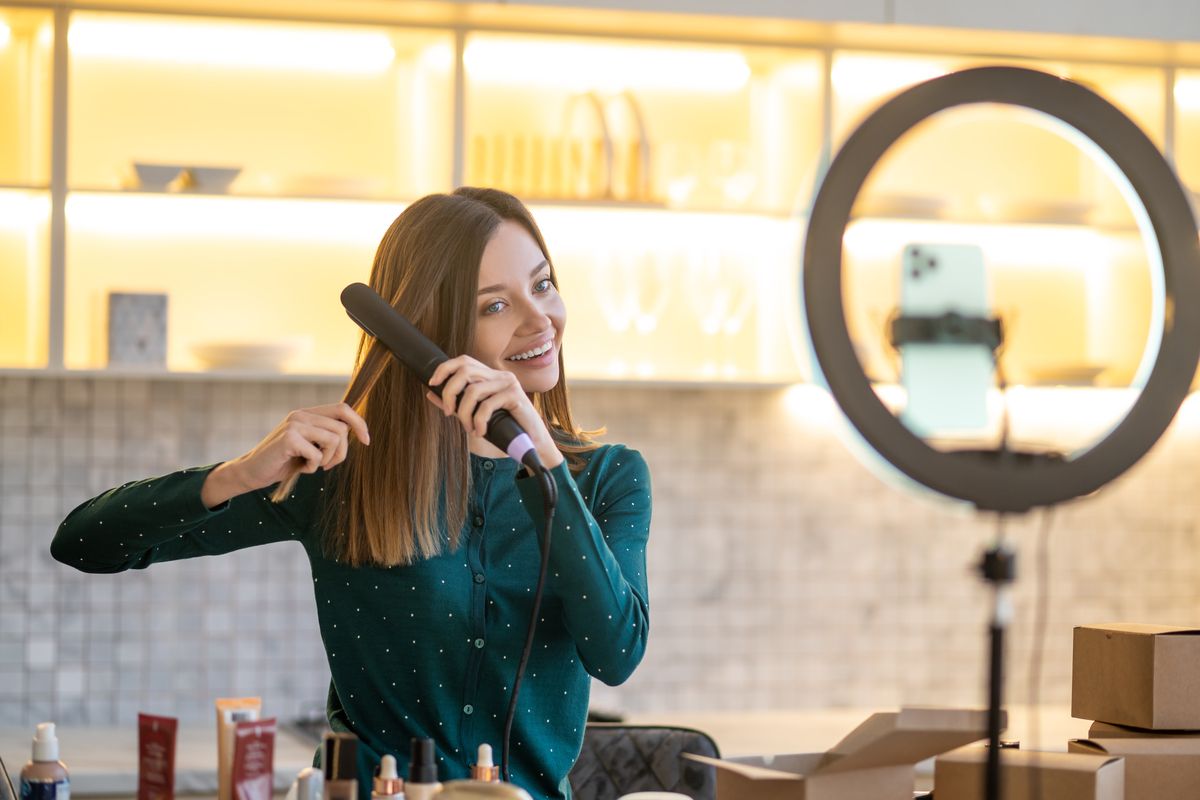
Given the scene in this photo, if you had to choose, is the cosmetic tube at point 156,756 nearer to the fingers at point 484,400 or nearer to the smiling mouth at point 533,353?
the fingers at point 484,400

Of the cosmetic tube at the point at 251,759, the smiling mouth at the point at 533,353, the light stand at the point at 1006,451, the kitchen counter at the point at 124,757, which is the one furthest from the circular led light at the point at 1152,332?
the kitchen counter at the point at 124,757

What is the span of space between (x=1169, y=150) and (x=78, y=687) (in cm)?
248

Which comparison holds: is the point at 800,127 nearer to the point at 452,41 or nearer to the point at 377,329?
the point at 452,41

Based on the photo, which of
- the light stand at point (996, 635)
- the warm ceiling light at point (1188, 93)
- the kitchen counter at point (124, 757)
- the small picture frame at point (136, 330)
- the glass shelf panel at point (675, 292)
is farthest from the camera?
the warm ceiling light at point (1188, 93)

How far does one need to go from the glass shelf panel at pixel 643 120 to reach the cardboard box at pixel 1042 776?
1.66m

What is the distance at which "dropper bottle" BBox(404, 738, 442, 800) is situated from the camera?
98 centimetres

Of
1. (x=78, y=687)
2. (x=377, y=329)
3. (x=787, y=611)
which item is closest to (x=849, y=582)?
(x=787, y=611)

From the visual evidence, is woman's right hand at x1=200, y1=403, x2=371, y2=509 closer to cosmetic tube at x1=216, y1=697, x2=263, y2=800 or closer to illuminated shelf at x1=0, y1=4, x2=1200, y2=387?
cosmetic tube at x1=216, y1=697, x2=263, y2=800

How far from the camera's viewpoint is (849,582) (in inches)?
115

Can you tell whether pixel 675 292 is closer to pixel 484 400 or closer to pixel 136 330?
pixel 136 330

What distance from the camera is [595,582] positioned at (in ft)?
4.11

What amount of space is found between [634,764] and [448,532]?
497mm

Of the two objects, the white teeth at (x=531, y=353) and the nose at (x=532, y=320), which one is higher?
the nose at (x=532, y=320)

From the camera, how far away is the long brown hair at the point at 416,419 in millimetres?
1368
